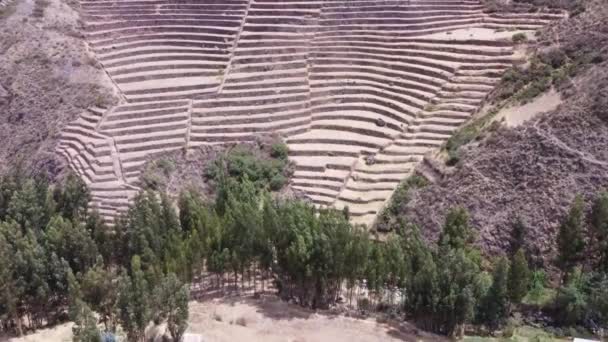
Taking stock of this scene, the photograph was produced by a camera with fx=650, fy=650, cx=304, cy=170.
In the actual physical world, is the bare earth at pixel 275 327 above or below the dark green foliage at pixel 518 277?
below

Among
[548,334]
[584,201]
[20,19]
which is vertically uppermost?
[20,19]

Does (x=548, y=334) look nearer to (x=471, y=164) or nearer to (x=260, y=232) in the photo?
(x=471, y=164)

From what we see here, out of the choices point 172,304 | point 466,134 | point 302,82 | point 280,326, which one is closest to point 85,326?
point 172,304

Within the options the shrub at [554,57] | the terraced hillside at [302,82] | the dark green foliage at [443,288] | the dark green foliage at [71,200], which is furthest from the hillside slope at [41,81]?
the shrub at [554,57]

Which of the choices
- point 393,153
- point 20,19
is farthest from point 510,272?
point 20,19

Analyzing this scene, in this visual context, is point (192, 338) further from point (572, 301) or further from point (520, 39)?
point (520, 39)

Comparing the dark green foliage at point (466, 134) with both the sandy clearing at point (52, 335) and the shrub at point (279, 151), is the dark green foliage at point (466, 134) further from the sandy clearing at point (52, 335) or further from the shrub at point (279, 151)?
the sandy clearing at point (52, 335)
